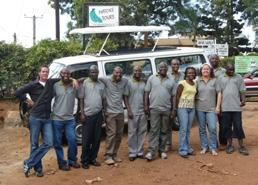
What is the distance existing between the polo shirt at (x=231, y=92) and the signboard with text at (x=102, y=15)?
24.9ft

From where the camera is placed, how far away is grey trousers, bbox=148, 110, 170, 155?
8.97m

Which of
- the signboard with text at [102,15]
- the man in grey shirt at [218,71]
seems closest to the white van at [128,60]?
the man in grey shirt at [218,71]

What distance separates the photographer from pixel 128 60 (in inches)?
440

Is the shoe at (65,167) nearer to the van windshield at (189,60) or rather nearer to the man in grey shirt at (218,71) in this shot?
the man in grey shirt at (218,71)

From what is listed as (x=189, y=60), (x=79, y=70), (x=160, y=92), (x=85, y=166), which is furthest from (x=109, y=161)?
(x=189, y=60)

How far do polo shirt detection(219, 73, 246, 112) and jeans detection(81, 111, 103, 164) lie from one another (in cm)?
225

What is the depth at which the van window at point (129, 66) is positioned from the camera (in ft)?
36.2

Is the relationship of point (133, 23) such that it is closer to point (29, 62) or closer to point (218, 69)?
point (29, 62)

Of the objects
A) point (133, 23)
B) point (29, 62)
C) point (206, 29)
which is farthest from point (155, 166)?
point (206, 29)

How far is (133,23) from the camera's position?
33188mm

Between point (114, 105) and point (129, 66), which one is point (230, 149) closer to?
point (114, 105)

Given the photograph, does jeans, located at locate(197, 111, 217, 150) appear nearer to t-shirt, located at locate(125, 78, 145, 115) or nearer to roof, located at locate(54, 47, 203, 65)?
t-shirt, located at locate(125, 78, 145, 115)

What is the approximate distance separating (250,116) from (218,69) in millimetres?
4951

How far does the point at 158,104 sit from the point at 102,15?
7.77 metres
